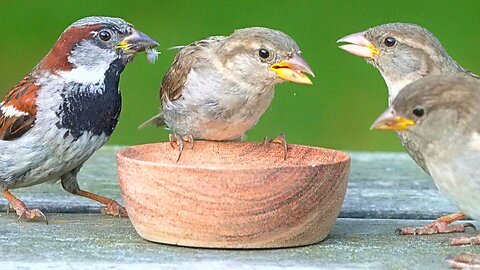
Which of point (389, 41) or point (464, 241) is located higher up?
point (389, 41)

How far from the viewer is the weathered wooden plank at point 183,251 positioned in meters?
3.07

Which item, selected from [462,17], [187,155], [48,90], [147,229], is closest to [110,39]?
[48,90]

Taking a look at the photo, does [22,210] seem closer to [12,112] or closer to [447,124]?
[12,112]

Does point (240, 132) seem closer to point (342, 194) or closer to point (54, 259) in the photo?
point (342, 194)

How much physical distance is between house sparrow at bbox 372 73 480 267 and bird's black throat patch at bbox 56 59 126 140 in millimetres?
1148

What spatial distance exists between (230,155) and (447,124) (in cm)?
82

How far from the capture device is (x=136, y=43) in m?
4.14

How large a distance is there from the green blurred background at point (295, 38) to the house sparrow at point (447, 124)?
14.0ft

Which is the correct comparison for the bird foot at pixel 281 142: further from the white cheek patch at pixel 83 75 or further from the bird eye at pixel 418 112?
the white cheek patch at pixel 83 75

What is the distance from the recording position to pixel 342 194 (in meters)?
3.34

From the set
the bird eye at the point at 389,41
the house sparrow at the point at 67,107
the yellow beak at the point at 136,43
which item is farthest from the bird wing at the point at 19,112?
the bird eye at the point at 389,41

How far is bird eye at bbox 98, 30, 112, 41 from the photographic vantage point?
4141 mm

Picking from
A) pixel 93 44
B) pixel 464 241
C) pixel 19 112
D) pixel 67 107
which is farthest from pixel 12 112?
pixel 464 241

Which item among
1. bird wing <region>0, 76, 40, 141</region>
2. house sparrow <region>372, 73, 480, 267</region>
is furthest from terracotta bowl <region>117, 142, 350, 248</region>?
bird wing <region>0, 76, 40, 141</region>
